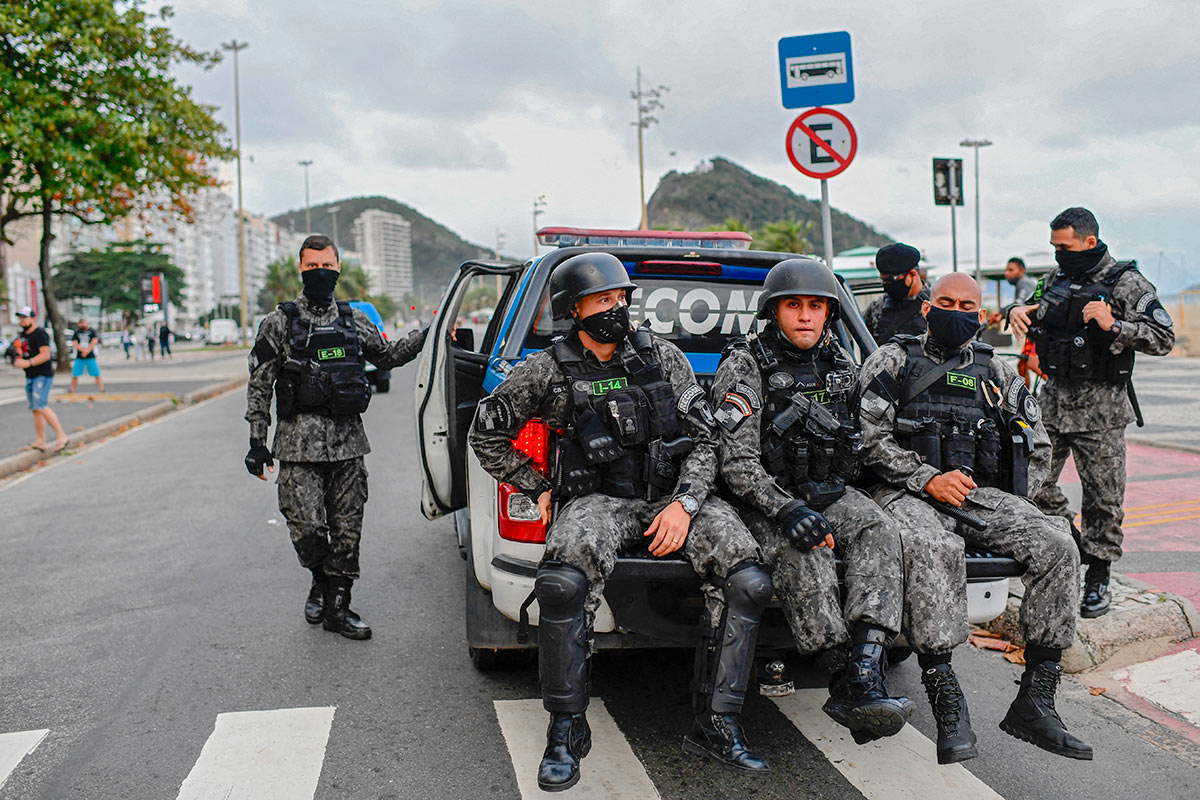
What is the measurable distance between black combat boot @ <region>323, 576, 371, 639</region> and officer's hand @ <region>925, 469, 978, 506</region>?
2.87 m

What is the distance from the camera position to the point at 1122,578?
5219 mm

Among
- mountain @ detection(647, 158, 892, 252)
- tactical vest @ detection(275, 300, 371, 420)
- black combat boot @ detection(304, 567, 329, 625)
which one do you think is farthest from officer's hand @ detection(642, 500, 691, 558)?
mountain @ detection(647, 158, 892, 252)

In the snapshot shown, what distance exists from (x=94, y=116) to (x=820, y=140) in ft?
61.1

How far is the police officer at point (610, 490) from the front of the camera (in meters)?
3.10

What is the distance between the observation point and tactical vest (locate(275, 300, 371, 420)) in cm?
485

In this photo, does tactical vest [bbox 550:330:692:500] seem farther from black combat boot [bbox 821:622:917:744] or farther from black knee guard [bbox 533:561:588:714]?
black combat boot [bbox 821:622:917:744]

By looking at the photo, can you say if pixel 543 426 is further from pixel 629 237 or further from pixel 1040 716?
pixel 629 237

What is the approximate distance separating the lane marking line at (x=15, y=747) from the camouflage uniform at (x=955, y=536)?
3189 mm

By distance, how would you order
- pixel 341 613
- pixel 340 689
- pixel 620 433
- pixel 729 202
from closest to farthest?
pixel 620 433
pixel 340 689
pixel 341 613
pixel 729 202

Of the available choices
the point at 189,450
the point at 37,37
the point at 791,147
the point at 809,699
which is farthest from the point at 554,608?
the point at 37,37

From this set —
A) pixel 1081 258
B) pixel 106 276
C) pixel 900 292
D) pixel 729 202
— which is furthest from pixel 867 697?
pixel 729 202

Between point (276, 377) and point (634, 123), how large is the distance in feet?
126

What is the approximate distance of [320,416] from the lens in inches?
194

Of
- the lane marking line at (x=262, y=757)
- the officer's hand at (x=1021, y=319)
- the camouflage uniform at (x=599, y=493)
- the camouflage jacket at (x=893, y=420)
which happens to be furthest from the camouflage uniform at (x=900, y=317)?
the lane marking line at (x=262, y=757)
